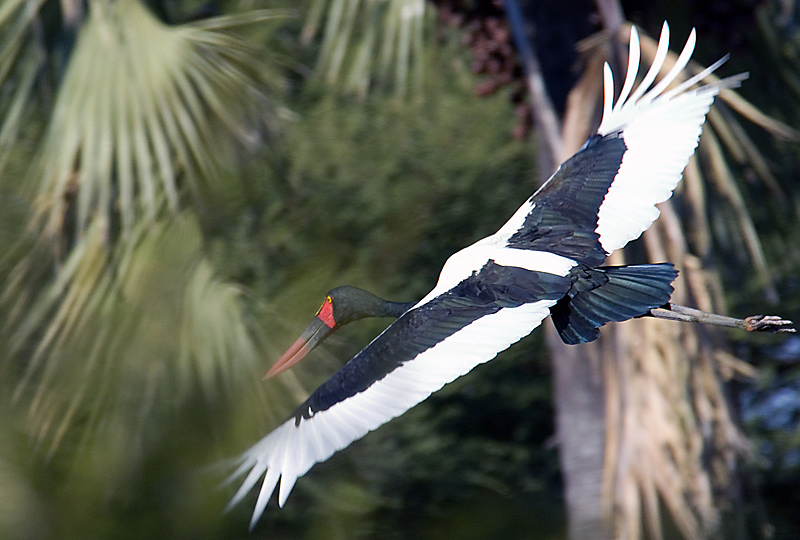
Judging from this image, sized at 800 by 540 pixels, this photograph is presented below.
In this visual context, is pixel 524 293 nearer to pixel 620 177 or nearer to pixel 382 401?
pixel 382 401

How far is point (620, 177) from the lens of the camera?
109 inches

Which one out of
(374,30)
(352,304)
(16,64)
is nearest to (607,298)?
(352,304)

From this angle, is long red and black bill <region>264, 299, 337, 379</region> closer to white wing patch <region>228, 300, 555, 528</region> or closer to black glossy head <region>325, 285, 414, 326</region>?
black glossy head <region>325, 285, 414, 326</region>

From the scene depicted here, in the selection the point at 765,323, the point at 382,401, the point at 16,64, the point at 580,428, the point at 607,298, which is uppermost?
the point at 16,64

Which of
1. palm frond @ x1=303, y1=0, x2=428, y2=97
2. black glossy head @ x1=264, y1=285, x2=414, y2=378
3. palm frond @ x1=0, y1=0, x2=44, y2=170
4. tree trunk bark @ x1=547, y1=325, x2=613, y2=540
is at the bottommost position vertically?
tree trunk bark @ x1=547, y1=325, x2=613, y2=540

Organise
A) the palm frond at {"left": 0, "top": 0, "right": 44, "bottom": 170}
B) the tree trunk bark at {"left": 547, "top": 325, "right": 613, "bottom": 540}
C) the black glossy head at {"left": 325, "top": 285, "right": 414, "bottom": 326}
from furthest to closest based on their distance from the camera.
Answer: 1. the tree trunk bark at {"left": 547, "top": 325, "right": 613, "bottom": 540}
2. the palm frond at {"left": 0, "top": 0, "right": 44, "bottom": 170}
3. the black glossy head at {"left": 325, "top": 285, "right": 414, "bottom": 326}

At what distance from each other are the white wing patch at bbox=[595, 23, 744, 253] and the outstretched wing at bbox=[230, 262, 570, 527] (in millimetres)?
321

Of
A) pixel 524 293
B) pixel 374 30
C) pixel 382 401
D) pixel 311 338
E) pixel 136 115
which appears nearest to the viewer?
pixel 382 401

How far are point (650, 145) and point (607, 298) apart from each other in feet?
1.76

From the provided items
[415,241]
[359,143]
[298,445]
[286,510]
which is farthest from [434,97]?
[298,445]

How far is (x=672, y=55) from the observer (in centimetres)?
348

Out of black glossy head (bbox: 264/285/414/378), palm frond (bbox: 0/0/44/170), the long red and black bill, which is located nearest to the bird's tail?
black glossy head (bbox: 264/285/414/378)

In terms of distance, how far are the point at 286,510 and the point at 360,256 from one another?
1274 millimetres

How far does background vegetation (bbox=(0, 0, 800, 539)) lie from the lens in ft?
10.5
